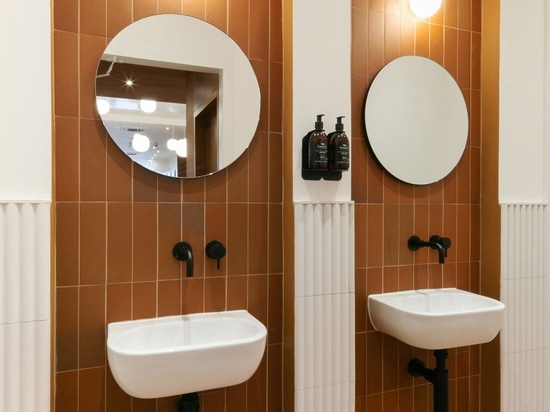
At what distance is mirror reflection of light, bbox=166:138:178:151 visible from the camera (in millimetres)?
1731

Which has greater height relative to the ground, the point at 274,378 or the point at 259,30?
the point at 259,30

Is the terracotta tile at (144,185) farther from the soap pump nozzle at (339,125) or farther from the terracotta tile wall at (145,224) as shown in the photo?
the soap pump nozzle at (339,125)

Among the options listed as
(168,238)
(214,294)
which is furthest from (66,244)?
(214,294)

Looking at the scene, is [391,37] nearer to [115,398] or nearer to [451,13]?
[451,13]

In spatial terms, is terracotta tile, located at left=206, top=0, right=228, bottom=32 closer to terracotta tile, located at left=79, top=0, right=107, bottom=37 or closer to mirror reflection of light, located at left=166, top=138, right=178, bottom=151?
terracotta tile, located at left=79, top=0, right=107, bottom=37

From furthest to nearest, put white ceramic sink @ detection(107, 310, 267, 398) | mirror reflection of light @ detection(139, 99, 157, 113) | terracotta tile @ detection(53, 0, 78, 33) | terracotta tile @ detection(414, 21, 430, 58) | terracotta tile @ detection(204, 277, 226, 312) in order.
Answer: terracotta tile @ detection(414, 21, 430, 58), terracotta tile @ detection(204, 277, 226, 312), mirror reflection of light @ detection(139, 99, 157, 113), terracotta tile @ detection(53, 0, 78, 33), white ceramic sink @ detection(107, 310, 267, 398)

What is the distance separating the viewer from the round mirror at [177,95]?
1664 millimetres

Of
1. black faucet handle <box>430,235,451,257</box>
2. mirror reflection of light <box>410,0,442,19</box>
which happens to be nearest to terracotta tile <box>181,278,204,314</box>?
black faucet handle <box>430,235,451,257</box>

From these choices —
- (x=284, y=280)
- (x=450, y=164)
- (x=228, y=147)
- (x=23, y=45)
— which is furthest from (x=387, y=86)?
(x=23, y=45)

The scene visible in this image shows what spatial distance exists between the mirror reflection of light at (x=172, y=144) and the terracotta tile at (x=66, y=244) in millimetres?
433

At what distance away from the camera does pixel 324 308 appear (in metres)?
1.83

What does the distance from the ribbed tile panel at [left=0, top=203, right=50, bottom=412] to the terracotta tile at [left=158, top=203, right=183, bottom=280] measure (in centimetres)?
43

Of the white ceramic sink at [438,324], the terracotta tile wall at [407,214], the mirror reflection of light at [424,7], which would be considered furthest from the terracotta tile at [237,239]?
the mirror reflection of light at [424,7]

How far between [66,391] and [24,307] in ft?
1.38
